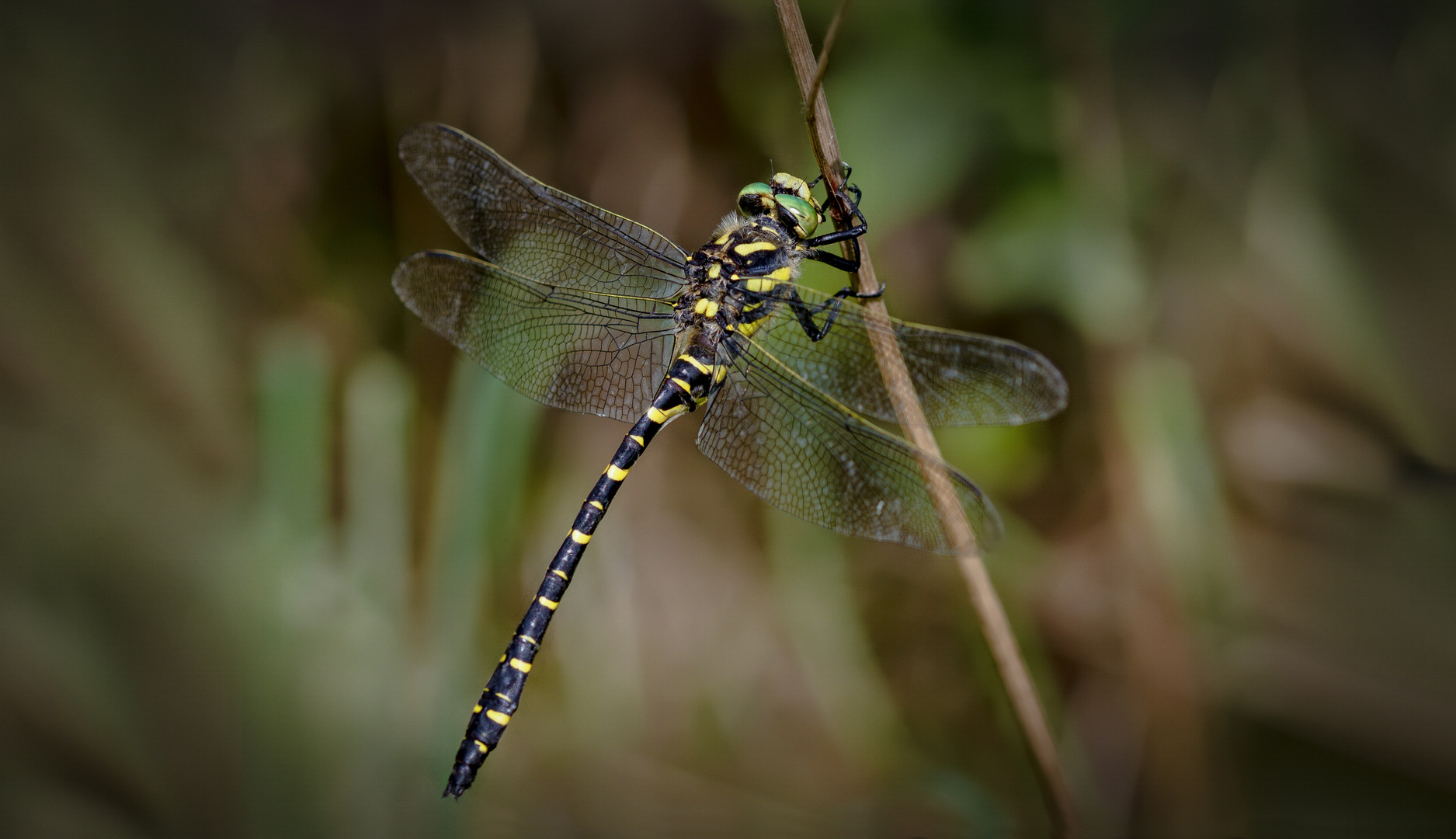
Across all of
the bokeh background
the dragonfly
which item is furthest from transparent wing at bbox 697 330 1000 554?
the bokeh background

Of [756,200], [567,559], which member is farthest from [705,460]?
[756,200]

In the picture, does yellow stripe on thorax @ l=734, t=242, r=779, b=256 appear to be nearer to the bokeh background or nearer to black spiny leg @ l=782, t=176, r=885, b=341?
black spiny leg @ l=782, t=176, r=885, b=341

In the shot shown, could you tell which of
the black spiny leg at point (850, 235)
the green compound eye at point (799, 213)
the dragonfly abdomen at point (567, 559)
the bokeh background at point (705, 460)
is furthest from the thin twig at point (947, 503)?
the bokeh background at point (705, 460)

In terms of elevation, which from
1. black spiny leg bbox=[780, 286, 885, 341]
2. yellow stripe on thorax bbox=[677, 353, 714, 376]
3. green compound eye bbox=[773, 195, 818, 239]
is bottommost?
yellow stripe on thorax bbox=[677, 353, 714, 376]

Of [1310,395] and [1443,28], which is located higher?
[1443,28]

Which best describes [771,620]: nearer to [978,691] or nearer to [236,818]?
[978,691]

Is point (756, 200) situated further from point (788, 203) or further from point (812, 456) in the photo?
point (812, 456)

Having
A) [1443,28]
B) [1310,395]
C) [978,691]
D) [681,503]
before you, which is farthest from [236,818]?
[1443,28]
